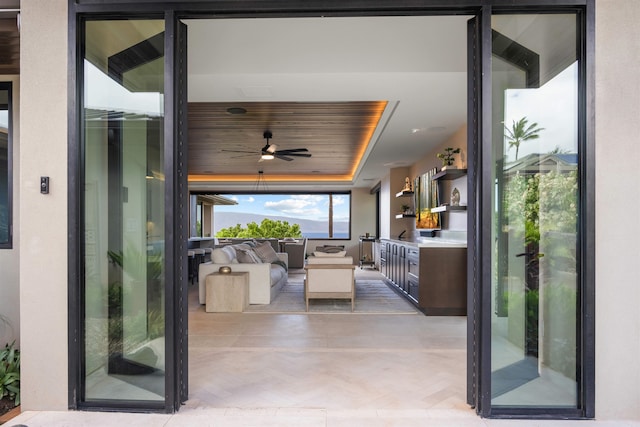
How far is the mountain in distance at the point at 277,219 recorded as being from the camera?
13.9 m

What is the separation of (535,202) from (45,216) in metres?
2.90

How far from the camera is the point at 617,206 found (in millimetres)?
2271

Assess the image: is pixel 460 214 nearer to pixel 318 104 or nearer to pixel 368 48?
pixel 318 104

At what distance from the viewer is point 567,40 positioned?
2.35 metres

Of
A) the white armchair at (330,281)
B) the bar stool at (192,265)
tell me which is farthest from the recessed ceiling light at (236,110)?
the bar stool at (192,265)

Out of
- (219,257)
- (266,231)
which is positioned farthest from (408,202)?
(219,257)

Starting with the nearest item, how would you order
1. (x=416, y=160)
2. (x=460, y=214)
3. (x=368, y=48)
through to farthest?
(x=368, y=48) < (x=460, y=214) < (x=416, y=160)

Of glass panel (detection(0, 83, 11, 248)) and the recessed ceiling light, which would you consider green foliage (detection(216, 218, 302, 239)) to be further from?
glass panel (detection(0, 83, 11, 248))

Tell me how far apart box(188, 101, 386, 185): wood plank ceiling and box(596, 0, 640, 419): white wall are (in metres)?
2.86

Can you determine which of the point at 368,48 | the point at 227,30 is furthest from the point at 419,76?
the point at 227,30

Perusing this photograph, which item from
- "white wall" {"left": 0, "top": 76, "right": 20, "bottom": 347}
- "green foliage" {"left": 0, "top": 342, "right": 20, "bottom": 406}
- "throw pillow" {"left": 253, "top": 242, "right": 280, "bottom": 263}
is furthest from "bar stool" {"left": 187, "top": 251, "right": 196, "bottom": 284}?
"green foliage" {"left": 0, "top": 342, "right": 20, "bottom": 406}

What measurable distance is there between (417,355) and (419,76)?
8.31ft

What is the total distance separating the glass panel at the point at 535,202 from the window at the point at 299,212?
36.1 feet

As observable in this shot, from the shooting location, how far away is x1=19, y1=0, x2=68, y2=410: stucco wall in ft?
7.61
